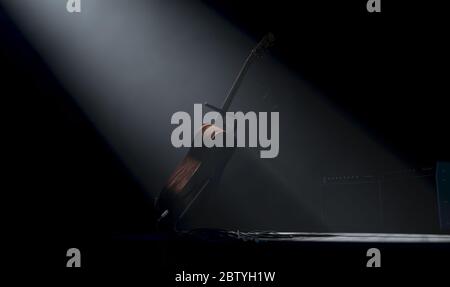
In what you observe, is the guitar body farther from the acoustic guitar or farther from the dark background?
the dark background

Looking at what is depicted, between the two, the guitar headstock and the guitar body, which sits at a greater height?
the guitar headstock

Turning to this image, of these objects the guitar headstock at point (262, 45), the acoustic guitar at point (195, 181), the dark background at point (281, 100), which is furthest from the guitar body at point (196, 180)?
the dark background at point (281, 100)

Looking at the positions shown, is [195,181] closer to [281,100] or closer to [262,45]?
[262,45]

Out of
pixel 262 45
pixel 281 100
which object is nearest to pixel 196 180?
pixel 262 45

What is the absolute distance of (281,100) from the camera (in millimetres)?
2848

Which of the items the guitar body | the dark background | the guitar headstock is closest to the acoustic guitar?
the guitar body

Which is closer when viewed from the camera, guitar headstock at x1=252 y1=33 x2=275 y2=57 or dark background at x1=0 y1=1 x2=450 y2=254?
guitar headstock at x1=252 y1=33 x2=275 y2=57

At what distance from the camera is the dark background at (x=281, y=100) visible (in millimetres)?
2467

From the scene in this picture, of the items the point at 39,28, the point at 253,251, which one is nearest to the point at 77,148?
the point at 39,28

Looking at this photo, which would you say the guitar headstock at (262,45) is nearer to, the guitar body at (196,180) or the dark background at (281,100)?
the guitar body at (196,180)

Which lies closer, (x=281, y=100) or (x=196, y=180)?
(x=196, y=180)

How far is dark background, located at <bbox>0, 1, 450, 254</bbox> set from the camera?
2.47 m

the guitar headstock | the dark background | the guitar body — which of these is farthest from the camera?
→ the dark background

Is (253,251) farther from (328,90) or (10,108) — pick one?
(10,108)
